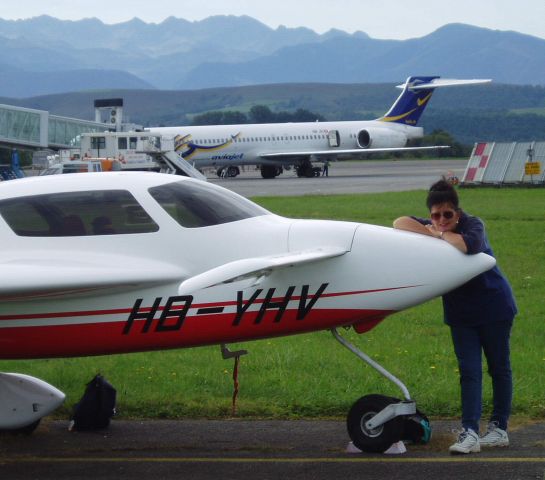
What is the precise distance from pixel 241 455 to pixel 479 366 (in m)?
1.78

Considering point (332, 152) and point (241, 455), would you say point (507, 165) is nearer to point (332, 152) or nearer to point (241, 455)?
point (332, 152)

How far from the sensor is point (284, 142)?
6253 cm

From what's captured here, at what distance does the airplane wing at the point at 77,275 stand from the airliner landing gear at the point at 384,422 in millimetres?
1556

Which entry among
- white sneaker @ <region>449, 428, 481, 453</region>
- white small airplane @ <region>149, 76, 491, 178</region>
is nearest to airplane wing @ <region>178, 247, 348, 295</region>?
white sneaker @ <region>449, 428, 481, 453</region>

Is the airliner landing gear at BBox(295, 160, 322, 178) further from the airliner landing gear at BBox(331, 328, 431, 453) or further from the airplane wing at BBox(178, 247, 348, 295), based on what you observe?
the airplane wing at BBox(178, 247, 348, 295)

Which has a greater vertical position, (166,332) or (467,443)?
(166,332)

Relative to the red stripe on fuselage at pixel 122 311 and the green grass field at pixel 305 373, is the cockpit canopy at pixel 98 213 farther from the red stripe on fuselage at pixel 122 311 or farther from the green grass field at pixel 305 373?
the green grass field at pixel 305 373

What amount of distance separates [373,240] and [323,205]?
23.8 m

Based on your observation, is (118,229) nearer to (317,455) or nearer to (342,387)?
(317,455)

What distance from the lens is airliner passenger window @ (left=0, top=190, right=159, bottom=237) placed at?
7.59 meters

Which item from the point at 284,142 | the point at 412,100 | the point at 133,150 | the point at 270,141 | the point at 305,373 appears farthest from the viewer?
the point at 412,100

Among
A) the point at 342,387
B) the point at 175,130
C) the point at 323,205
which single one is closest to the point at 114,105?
the point at 175,130

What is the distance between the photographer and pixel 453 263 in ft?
24.0

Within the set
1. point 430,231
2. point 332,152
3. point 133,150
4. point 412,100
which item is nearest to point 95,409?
point 430,231
